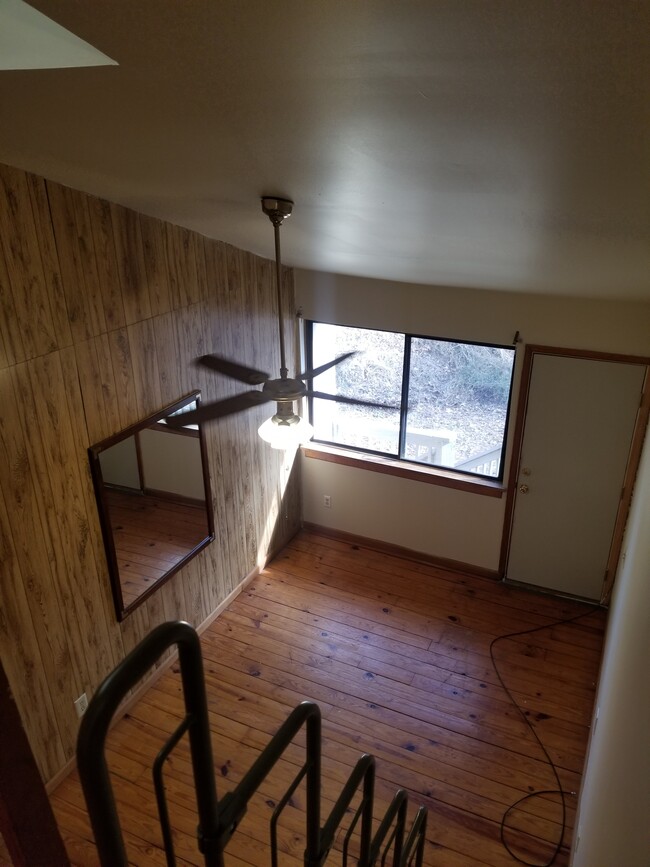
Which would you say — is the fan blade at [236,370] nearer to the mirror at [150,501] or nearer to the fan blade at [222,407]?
the fan blade at [222,407]

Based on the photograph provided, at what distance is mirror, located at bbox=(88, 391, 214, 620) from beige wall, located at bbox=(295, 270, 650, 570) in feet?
4.93

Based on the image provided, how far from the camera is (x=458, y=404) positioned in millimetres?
4703

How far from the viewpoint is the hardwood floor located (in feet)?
10.2

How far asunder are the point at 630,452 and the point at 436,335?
160 centimetres

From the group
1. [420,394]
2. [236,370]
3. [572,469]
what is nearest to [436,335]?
[420,394]

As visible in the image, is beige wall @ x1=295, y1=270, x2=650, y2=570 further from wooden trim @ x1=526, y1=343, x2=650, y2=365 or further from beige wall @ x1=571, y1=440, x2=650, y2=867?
beige wall @ x1=571, y1=440, x2=650, y2=867

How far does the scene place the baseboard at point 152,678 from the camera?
3262mm

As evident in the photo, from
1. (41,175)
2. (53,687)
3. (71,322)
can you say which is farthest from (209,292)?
(53,687)

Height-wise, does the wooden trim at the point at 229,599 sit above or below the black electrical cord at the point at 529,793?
above

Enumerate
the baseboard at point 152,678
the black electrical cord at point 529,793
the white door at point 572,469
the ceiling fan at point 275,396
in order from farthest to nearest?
1. the white door at point 572,469
2. the baseboard at point 152,678
3. the black electrical cord at point 529,793
4. the ceiling fan at point 275,396

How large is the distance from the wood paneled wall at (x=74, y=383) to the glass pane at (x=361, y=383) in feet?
3.54

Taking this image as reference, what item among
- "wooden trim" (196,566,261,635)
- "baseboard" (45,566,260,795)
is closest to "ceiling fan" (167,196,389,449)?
"baseboard" (45,566,260,795)

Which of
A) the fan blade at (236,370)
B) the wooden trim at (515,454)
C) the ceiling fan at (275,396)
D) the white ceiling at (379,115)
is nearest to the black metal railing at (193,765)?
the white ceiling at (379,115)

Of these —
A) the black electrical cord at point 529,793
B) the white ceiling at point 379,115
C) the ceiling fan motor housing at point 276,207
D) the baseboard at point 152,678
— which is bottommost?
the black electrical cord at point 529,793
